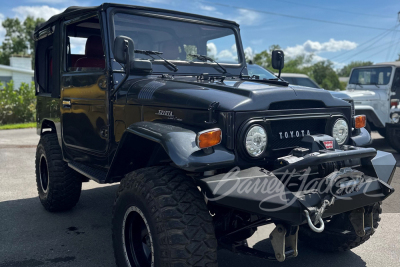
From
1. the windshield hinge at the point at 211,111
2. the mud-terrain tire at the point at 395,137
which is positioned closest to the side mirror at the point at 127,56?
the windshield hinge at the point at 211,111

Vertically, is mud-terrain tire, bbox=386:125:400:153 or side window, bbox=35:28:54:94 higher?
side window, bbox=35:28:54:94

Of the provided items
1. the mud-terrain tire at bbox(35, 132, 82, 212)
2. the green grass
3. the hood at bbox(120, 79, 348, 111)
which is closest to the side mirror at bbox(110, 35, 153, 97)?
the hood at bbox(120, 79, 348, 111)

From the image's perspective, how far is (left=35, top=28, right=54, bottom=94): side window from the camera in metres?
5.28

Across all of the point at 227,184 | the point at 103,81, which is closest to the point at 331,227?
the point at 227,184

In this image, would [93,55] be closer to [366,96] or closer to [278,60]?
[278,60]

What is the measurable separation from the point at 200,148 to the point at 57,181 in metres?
2.65

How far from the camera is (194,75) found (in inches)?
144

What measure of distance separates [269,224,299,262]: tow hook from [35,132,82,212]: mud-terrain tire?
111 inches

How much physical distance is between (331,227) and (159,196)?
167 cm

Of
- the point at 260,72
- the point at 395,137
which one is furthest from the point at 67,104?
the point at 395,137

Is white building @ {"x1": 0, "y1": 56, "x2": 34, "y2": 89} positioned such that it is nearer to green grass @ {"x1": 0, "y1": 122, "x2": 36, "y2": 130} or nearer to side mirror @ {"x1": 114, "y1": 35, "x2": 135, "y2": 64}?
green grass @ {"x1": 0, "y1": 122, "x2": 36, "y2": 130}

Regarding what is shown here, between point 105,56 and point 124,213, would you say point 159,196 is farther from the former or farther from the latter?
point 105,56

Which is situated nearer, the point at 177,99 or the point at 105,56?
the point at 177,99

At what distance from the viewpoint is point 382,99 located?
357 inches
